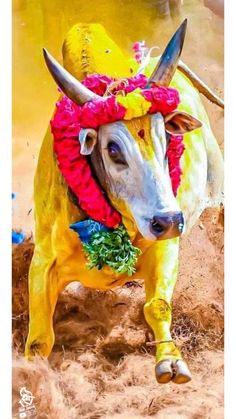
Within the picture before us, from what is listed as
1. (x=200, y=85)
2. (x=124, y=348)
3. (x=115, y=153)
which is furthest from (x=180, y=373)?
(x=200, y=85)

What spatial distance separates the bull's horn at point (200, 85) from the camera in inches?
102

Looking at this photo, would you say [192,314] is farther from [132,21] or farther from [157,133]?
[132,21]

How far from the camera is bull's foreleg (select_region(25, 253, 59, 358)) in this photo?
2438 mm

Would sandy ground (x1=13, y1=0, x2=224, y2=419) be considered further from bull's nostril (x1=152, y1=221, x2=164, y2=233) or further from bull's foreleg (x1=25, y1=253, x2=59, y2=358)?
bull's nostril (x1=152, y1=221, x2=164, y2=233)

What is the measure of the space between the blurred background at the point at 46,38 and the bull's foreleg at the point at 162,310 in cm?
33

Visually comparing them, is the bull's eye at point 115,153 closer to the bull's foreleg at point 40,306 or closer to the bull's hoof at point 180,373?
the bull's foreleg at point 40,306

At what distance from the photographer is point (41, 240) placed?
2.45 m

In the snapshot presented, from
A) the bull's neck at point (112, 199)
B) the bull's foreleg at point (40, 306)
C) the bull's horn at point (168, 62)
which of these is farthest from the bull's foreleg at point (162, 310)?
the bull's horn at point (168, 62)

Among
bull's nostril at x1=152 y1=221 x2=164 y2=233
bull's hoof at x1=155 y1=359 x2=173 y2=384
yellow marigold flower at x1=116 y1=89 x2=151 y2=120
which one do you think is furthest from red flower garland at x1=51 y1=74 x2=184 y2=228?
bull's hoof at x1=155 y1=359 x2=173 y2=384

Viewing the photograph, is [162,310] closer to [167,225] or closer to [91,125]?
[167,225]

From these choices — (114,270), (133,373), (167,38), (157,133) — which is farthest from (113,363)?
(167,38)

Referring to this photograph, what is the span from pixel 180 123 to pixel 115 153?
191mm

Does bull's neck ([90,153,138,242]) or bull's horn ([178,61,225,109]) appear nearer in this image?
bull's neck ([90,153,138,242])

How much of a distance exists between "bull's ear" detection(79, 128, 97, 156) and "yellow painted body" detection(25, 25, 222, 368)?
114mm
